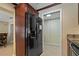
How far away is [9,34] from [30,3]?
1.36ft

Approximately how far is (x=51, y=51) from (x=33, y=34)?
0.28m

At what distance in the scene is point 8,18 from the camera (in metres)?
1.12

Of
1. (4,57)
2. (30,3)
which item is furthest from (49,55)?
(30,3)

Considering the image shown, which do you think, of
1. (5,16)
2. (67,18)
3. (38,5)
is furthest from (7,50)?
(67,18)

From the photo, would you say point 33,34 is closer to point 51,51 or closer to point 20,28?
point 20,28

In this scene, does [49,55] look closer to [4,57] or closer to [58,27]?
[58,27]

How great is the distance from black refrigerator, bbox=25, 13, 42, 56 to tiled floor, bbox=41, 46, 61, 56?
6 cm

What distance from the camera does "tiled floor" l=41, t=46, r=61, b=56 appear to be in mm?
1104

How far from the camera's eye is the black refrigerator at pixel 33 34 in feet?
3.63

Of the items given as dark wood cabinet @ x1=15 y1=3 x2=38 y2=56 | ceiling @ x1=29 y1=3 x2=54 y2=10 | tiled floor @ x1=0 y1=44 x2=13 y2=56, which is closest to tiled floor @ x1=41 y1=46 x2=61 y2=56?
dark wood cabinet @ x1=15 y1=3 x2=38 y2=56

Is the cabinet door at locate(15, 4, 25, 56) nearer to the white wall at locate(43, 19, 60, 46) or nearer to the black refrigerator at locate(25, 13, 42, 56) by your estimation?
the black refrigerator at locate(25, 13, 42, 56)

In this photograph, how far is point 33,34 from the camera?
1.15m

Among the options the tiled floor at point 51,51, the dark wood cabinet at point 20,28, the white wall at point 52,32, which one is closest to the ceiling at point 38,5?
the dark wood cabinet at point 20,28

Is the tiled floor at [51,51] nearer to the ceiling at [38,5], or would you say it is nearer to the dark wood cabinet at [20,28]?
the dark wood cabinet at [20,28]
